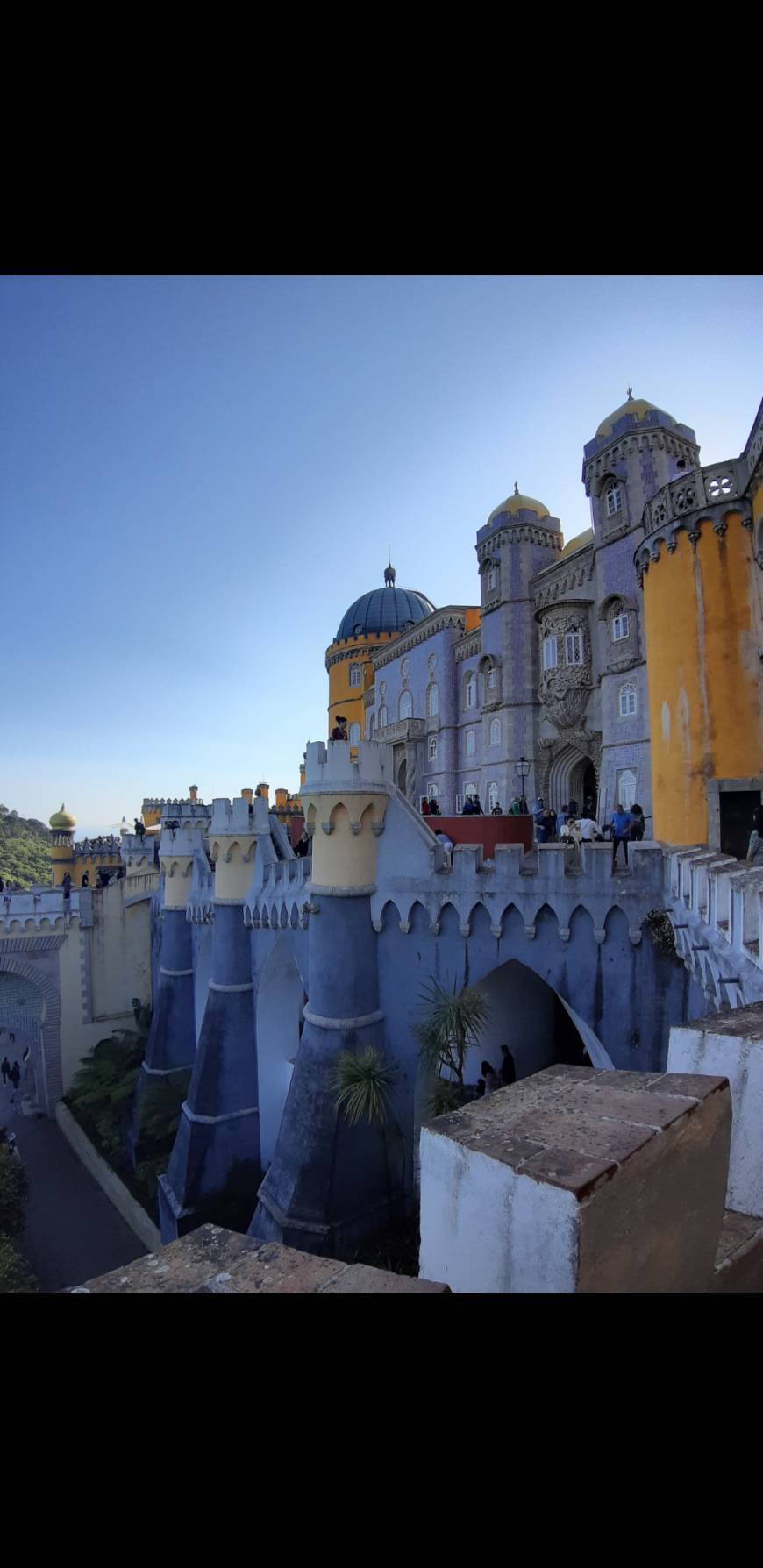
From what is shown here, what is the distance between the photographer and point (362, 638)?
130ft

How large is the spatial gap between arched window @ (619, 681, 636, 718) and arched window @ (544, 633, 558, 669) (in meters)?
2.95

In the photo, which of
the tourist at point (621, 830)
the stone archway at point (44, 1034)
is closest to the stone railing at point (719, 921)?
the tourist at point (621, 830)

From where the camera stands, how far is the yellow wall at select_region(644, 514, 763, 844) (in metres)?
9.03

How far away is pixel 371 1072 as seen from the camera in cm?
1028

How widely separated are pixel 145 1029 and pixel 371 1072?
16.8 meters

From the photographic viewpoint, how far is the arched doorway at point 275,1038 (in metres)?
15.2

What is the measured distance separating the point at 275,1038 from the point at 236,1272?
45.6 feet

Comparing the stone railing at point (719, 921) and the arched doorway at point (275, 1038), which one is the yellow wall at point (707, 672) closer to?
the stone railing at point (719, 921)

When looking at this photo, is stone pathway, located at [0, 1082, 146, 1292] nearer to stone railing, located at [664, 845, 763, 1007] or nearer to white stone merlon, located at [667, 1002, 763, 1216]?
stone railing, located at [664, 845, 763, 1007]

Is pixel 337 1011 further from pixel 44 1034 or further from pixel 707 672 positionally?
pixel 44 1034

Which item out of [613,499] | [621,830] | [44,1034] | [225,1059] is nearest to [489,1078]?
[621,830]

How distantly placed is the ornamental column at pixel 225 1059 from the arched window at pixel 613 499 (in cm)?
1504
